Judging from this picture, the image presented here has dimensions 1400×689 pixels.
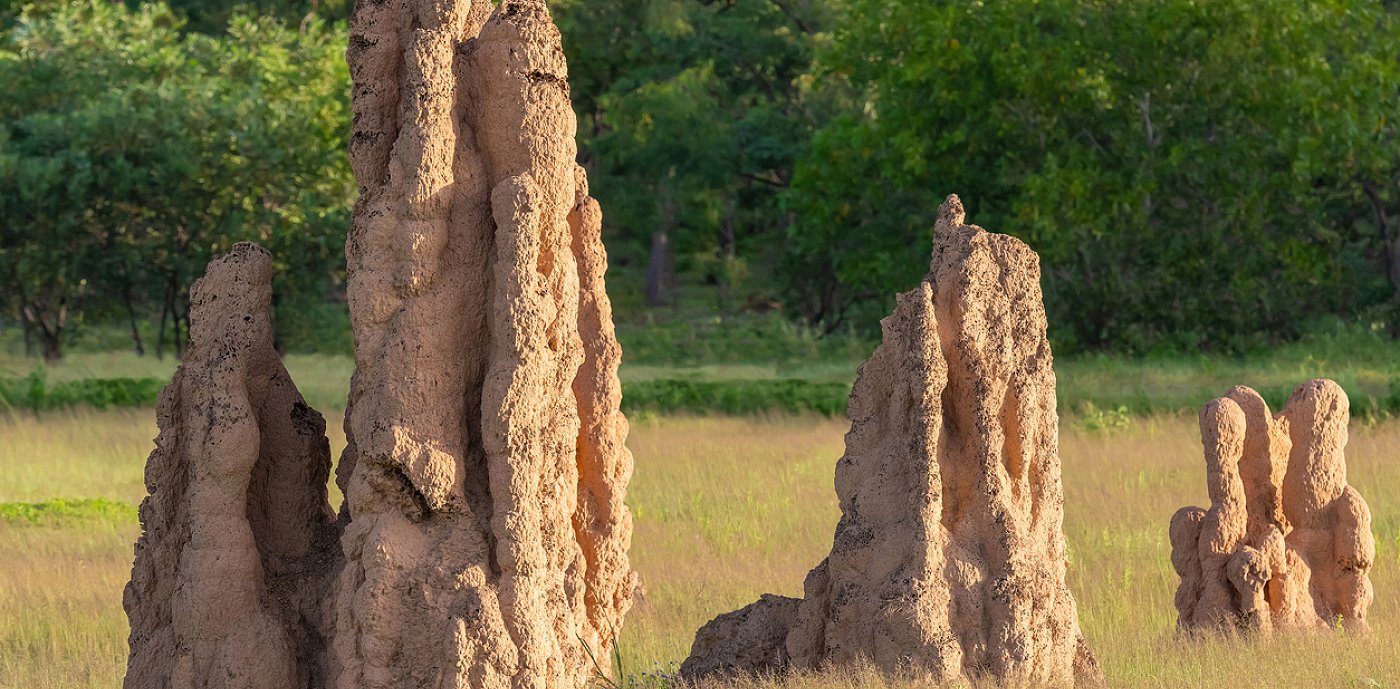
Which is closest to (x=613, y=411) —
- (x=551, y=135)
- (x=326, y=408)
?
(x=551, y=135)

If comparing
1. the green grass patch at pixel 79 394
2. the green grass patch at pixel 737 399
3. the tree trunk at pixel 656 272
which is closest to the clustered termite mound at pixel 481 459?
the green grass patch at pixel 737 399

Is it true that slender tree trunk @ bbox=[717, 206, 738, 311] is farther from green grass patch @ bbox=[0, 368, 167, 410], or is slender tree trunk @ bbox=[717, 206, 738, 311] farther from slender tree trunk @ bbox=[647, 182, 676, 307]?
green grass patch @ bbox=[0, 368, 167, 410]

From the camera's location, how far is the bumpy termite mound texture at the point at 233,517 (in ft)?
24.7

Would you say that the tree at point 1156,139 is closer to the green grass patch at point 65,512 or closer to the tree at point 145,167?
the tree at point 145,167

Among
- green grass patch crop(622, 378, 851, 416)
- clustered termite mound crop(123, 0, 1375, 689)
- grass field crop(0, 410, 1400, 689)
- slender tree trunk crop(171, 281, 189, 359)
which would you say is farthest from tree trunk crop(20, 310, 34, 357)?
clustered termite mound crop(123, 0, 1375, 689)

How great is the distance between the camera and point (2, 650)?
11.0 meters

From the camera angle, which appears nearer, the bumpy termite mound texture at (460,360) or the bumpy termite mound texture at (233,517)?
the bumpy termite mound texture at (460,360)

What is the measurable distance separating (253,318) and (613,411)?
6.61 feet

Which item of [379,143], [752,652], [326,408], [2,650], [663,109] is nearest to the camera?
[379,143]

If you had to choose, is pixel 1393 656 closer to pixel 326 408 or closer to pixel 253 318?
pixel 253 318

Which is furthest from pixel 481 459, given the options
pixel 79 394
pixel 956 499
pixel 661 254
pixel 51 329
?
pixel 661 254

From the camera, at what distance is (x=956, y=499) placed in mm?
8148

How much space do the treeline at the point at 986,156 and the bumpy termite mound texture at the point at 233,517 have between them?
78.5 feet

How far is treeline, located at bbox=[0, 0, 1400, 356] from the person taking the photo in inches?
1255
